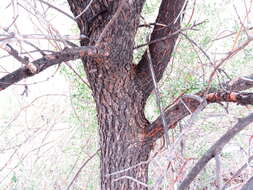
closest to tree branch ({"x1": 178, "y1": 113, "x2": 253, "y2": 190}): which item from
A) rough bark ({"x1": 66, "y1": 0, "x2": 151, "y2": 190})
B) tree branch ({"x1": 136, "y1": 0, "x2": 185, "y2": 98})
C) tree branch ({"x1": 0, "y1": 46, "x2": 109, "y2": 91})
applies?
tree branch ({"x1": 0, "y1": 46, "x2": 109, "y2": 91})

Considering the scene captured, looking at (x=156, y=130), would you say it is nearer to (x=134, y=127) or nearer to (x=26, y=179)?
(x=134, y=127)

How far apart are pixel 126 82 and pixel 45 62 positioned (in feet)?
1.51

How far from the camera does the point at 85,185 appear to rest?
281 centimetres

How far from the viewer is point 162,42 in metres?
1.69

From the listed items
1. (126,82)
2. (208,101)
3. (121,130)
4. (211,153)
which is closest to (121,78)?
(126,82)

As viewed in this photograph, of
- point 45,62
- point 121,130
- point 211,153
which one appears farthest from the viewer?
point 121,130

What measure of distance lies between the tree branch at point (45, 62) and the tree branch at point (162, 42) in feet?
1.22

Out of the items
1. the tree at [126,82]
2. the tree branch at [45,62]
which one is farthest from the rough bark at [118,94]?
the tree branch at [45,62]

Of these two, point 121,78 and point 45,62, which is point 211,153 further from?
point 121,78

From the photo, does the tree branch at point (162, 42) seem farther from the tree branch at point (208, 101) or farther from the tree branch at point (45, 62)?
the tree branch at point (45, 62)

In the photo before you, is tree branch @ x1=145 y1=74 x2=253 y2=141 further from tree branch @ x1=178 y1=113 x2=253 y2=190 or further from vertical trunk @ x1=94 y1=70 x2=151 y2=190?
tree branch @ x1=178 y1=113 x2=253 y2=190

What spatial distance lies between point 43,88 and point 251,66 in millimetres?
2058

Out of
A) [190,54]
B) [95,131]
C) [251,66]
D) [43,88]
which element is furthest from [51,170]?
[251,66]

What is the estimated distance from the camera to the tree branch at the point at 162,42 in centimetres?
166
